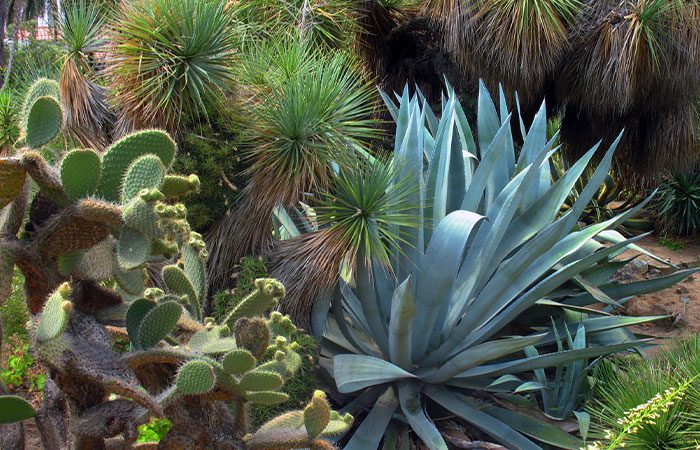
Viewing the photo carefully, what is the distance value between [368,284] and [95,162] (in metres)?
2.52

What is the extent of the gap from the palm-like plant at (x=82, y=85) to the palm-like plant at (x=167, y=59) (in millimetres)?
334

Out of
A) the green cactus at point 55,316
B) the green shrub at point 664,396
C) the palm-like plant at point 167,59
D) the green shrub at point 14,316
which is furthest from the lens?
the green shrub at point 14,316

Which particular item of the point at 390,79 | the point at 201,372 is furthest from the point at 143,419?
the point at 390,79

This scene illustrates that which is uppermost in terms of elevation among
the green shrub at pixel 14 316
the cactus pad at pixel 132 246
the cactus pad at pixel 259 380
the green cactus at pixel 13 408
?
the cactus pad at pixel 132 246

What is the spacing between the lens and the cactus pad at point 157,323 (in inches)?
77.8

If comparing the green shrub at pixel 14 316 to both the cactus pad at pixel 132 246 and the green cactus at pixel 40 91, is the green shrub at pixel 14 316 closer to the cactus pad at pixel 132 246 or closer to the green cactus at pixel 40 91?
the green cactus at pixel 40 91

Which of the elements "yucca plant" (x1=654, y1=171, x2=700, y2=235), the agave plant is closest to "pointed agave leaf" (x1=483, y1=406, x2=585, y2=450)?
the agave plant

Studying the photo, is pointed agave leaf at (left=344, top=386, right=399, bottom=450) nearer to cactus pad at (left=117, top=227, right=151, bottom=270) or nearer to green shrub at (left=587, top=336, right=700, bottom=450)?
green shrub at (left=587, top=336, right=700, bottom=450)

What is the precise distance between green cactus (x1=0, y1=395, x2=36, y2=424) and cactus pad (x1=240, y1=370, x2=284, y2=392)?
56 centimetres

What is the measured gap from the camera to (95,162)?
1.90 metres

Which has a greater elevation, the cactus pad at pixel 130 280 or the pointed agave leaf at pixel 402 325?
the cactus pad at pixel 130 280

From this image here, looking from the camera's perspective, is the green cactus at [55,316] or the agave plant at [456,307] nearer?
the green cactus at [55,316]

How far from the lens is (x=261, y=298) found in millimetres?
2314

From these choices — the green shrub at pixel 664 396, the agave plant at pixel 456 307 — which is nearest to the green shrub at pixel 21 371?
the agave plant at pixel 456 307
